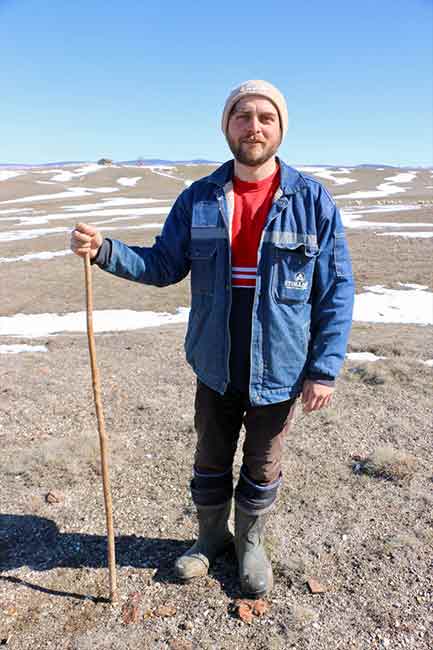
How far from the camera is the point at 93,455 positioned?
15.2ft

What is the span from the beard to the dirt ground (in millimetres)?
2442

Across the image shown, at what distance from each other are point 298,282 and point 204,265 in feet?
1.65

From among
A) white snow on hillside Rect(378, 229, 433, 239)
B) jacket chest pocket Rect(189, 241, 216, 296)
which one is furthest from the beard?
white snow on hillside Rect(378, 229, 433, 239)

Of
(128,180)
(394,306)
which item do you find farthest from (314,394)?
(128,180)

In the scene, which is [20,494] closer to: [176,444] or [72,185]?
[176,444]

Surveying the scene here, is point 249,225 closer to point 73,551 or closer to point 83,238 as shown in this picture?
point 83,238

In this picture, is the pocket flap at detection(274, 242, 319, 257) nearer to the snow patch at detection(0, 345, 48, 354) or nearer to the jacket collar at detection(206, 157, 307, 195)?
the jacket collar at detection(206, 157, 307, 195)

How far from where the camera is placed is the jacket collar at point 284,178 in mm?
2727

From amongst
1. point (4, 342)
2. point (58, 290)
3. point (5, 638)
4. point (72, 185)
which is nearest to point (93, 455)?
point (5, 638)

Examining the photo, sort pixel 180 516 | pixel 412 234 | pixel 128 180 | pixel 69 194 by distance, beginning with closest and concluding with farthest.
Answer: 1. pixel 180 516
2. pixel 412 234
3. pixel 69 194
4. pixel 128 180

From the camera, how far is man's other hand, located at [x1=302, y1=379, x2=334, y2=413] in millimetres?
2902

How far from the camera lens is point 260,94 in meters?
2.63

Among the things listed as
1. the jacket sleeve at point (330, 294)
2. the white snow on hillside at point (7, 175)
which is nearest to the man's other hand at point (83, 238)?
the jacket sleeve at point (330, 294)

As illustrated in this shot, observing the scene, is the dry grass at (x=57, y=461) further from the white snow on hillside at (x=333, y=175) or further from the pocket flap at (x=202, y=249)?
the white snow on hillside at (x=333, y=175)
